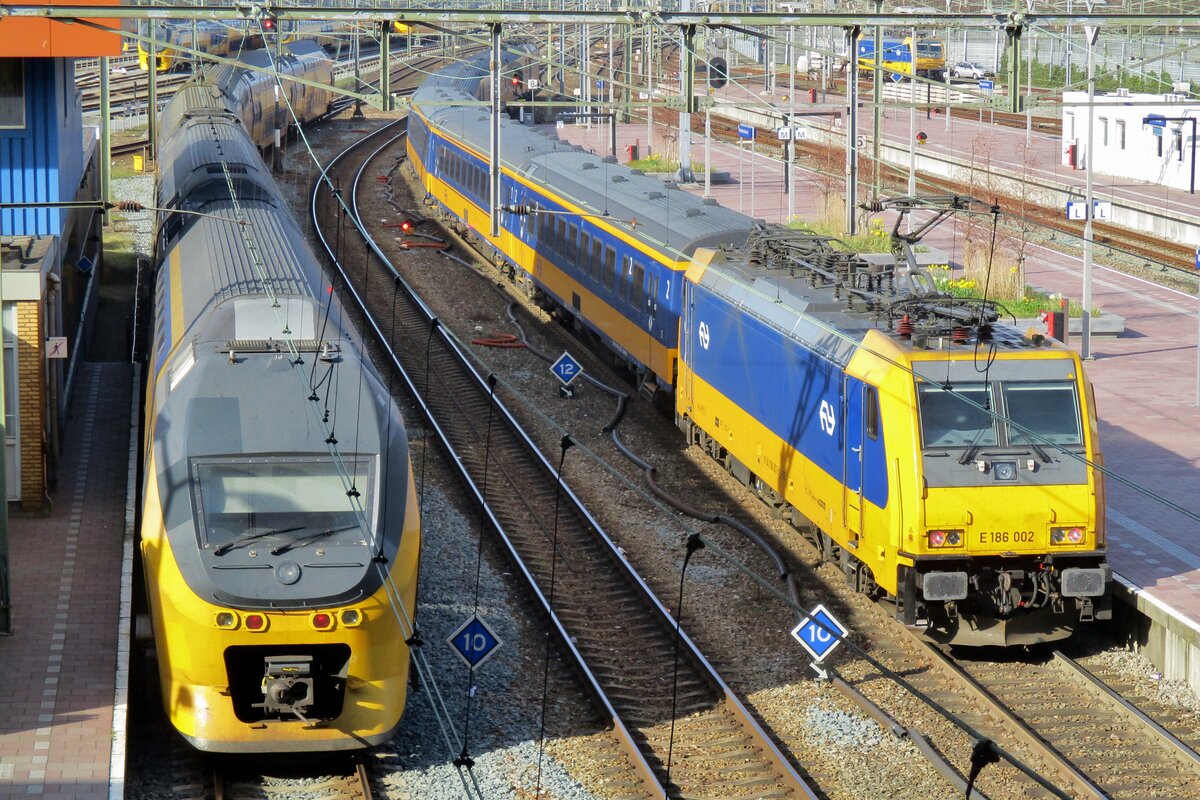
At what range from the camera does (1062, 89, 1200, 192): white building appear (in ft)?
144

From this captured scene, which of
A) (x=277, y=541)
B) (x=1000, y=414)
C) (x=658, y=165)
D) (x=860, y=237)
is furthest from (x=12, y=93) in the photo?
(x=658, y=165)

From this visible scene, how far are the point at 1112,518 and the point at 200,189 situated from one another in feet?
40.1

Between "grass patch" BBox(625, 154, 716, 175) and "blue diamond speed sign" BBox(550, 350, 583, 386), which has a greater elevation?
"grass patch" BBox(625, 154, 716, 175)

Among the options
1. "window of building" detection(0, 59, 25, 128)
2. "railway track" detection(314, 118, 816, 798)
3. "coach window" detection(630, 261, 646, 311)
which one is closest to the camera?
"railway track" detection(314, 118, 816, 798)

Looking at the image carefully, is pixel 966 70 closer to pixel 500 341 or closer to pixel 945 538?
pixel 500 341

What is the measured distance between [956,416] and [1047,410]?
895 millimetres

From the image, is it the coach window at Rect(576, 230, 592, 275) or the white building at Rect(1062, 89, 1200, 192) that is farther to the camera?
the white building at Rect(1062, 89, 1200, 192)

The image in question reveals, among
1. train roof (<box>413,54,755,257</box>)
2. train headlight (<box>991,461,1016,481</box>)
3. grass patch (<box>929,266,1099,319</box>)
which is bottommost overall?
train headlight (<box>991,461,1016,481</box>)

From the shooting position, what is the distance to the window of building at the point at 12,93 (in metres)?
22.0

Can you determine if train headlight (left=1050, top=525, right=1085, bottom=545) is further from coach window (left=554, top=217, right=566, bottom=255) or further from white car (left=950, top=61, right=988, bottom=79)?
white car (left=950, top=61, right=988, bottom=79)

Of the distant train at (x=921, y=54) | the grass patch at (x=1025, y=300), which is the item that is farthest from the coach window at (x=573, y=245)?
the distant train at (x=921, y=54)

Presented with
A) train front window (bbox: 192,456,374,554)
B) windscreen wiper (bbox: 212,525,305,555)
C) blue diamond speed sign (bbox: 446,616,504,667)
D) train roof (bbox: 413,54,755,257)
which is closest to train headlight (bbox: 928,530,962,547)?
blue diamond speed sign (bbox: 446,616,504,667)

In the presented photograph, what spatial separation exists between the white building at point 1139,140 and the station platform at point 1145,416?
0.81m

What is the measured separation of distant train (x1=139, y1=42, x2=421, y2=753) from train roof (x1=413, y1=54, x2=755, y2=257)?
14.5 ft
